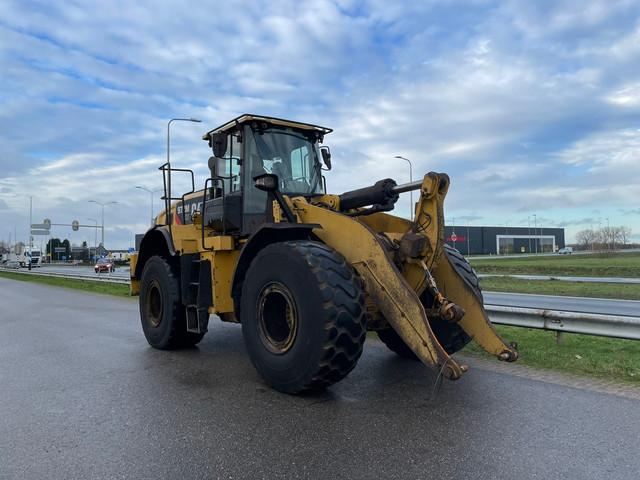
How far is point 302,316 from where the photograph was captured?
477 centimetres

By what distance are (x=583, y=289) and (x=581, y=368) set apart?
1601 centimetres

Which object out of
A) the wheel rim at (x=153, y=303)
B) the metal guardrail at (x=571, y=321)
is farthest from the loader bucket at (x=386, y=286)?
the wheel rim at (x=153, y=303)

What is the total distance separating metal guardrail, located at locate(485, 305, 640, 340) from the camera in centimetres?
628

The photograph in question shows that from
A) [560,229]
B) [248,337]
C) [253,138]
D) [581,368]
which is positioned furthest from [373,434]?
[560,229]

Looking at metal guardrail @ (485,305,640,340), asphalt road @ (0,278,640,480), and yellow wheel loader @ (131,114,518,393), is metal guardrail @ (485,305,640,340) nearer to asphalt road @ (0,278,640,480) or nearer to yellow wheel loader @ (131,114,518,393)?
asphalt road @ (0,278,640,480)

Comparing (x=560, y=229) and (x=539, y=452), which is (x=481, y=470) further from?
(x=560, y=229)

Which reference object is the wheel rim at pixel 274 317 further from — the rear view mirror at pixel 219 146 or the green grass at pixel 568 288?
the green grass at pixel 568 288

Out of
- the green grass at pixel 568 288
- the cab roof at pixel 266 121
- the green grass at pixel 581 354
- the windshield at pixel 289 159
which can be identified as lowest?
the green grass at pixel 568 288

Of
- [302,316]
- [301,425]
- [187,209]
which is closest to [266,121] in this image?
[187,209]

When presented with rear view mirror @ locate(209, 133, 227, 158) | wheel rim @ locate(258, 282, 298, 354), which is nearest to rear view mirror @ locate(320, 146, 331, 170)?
rear view mirror @ locate(209, 133, 227, 158)

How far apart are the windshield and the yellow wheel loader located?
0.01 metres

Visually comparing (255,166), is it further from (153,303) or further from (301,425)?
(301,425)

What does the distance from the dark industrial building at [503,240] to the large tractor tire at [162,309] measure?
3416 inches

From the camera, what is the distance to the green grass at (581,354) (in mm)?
5961
